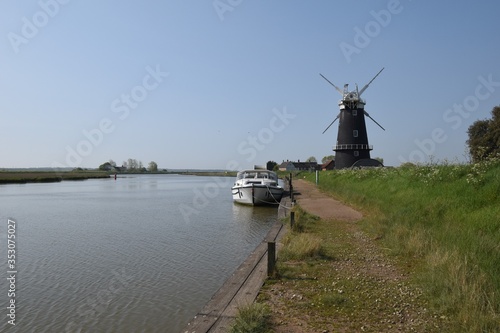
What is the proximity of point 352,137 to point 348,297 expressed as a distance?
138 ft

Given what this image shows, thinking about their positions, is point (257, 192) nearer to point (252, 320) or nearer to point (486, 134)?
point (252, 320)

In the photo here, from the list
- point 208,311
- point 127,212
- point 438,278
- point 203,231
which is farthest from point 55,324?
point 127,212

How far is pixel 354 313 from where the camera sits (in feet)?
19.2

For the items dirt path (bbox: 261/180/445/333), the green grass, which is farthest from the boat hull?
the green grass

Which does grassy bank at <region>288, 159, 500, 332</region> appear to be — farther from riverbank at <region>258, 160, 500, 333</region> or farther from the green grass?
the green grass

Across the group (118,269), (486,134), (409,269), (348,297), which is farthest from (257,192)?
(486,134)

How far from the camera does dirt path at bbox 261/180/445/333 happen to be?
5449 mm

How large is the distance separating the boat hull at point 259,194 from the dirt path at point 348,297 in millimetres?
16716

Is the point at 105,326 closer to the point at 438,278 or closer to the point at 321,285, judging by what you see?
the point at 321,285

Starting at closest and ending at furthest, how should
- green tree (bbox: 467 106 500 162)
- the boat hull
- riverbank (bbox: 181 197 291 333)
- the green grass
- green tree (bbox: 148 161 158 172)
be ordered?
the green grass
riverbank (bbox: 181 197 291 333)
the boat hull
green tree (bbox: 467 106 500 162)
green tree (bbox: 148 161 158 172)

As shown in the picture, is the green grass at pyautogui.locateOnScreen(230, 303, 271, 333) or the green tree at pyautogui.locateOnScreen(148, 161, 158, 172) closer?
the green grass at pyautogui.locateOnScreen(230, 303, 271, 333)

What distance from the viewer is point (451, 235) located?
27.7 ft

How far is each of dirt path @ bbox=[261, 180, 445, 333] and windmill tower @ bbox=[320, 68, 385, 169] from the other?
37.7m

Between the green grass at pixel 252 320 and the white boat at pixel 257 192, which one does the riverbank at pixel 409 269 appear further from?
the white boat at pixel 257 192
